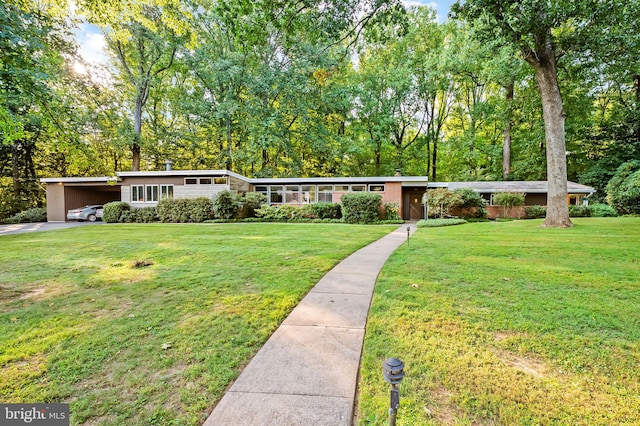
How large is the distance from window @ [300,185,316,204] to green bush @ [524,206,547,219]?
14483 millimetres

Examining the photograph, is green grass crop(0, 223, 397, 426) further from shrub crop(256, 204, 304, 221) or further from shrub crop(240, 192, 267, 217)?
shrub crop(240, 192, 267, 217)

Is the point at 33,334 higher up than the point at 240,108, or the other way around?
the point at 240,108

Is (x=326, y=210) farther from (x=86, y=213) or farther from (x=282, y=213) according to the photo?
(x=86, y=213)

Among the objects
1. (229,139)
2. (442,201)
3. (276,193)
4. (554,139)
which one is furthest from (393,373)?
(229,139)

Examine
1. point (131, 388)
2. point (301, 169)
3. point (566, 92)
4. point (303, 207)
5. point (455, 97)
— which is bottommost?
point (131, 388)

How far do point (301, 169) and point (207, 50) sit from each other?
11.4m

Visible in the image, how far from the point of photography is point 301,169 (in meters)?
25.6

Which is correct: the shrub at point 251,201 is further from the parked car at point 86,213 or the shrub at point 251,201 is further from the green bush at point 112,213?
the parked car at point 86,213

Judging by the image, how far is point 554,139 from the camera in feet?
38.1

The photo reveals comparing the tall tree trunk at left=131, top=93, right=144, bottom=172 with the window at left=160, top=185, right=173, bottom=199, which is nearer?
the window at left=160, top=185, right=173, bottom=199

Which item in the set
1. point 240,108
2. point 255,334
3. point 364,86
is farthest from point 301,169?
point 255,334

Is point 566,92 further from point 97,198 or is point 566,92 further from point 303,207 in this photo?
point 97,198

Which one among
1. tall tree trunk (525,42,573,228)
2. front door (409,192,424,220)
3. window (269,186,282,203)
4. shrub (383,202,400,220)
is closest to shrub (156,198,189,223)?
window (269,186,282,203)

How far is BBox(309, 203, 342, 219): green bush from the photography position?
1830cm
